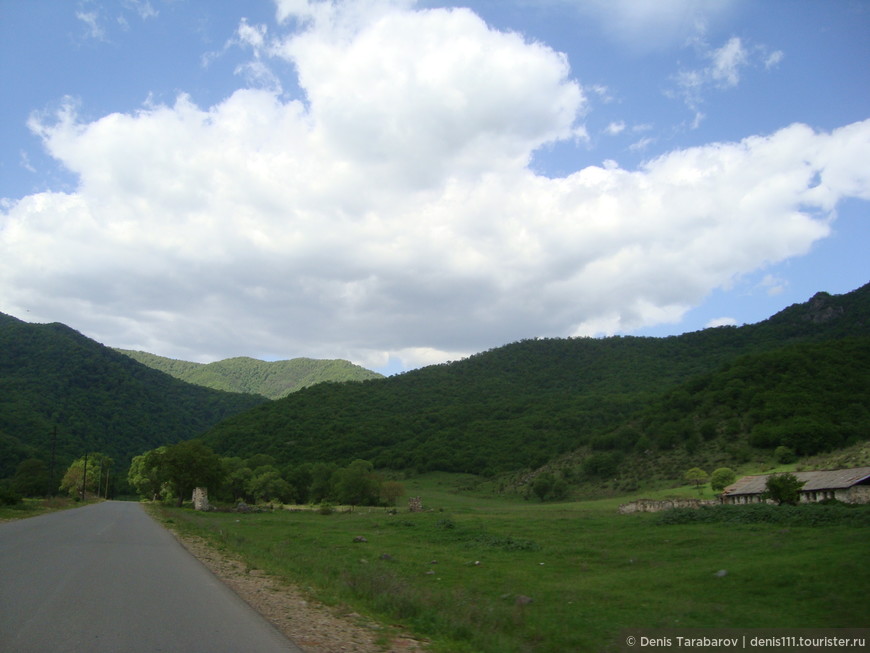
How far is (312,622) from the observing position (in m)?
9.25

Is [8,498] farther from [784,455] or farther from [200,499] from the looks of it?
[784,455]

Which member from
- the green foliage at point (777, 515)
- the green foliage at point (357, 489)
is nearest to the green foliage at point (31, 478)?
the green foliage at point (357, 489)

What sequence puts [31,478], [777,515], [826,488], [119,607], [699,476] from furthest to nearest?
[31,478] < [699,476] < [826,488] < [777,515] < [119,607]

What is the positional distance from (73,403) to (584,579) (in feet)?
405

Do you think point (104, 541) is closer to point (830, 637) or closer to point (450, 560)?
point (450, 560)

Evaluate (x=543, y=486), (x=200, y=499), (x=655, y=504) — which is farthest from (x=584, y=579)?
(x=543, y=486)

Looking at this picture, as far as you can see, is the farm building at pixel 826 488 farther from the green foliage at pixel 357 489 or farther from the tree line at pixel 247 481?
the tree line at pixel 247 481

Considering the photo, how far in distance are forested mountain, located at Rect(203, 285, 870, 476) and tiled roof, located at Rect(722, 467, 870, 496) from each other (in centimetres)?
2750

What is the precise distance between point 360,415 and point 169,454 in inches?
3054

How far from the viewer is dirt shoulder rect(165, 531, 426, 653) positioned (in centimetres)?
798

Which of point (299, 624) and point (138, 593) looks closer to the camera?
point (299, 624)

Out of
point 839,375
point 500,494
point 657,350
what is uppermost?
point 657,350

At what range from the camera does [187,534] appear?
86.2 ft

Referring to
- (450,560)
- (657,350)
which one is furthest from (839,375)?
(450,560)
